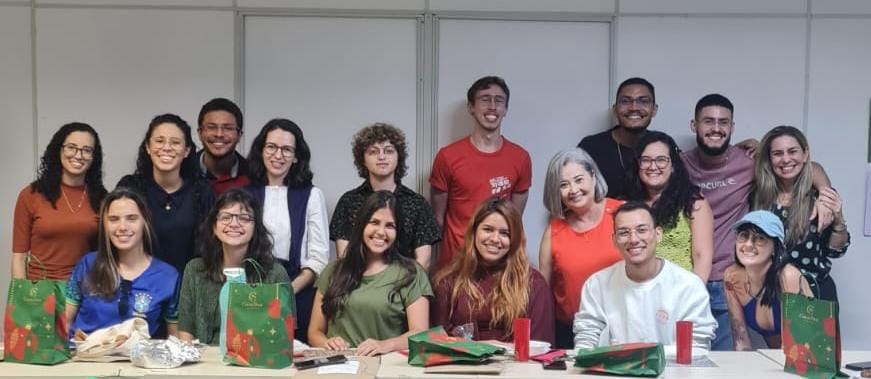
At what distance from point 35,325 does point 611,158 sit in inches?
105

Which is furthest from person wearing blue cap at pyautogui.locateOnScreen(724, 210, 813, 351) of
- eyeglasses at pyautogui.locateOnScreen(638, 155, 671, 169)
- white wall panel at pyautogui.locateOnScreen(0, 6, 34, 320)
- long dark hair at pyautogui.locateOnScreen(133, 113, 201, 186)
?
white wall panel at pyautogui.locateOnScreen(0, 6, 34, 320)

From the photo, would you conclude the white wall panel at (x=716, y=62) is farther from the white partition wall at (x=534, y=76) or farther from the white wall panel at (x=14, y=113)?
the white wall panel at (x=14, y=113)

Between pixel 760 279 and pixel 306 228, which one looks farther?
pixel 306 228

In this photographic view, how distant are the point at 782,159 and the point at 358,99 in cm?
217

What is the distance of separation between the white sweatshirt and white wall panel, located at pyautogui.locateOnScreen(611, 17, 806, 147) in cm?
170

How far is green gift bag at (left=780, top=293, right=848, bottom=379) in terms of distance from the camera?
232 centimetres

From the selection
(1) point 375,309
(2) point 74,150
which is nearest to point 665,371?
(1) point 375,309

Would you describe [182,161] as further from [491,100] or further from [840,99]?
[840,99]

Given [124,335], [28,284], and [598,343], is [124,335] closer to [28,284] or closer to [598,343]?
[28,284]

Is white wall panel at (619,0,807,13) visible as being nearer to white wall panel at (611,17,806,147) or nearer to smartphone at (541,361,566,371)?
white wall panel at (611,17,806,147)

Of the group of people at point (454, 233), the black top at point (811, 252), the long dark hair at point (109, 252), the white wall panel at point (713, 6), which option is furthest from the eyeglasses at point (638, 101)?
the long dark hair at point (109, 252)

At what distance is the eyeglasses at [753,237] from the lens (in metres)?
3.29

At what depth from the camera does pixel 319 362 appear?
2512 millimetres

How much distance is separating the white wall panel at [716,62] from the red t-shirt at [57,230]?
2.84 metres
